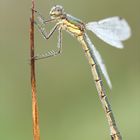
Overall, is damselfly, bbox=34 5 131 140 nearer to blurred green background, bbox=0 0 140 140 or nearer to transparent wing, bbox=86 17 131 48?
transparent wing, bbox=86 17 131 48

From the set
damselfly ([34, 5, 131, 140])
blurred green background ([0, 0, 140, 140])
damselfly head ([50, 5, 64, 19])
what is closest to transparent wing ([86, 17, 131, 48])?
damselfly ([34, 5, 131, 140])

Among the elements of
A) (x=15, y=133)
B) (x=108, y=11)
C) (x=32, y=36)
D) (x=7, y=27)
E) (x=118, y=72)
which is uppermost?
(x=108, y=11)

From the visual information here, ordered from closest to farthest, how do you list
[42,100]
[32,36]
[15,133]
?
[32,36], [15,133], [42,100]

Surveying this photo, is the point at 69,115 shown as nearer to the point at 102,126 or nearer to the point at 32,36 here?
the point at 102,126

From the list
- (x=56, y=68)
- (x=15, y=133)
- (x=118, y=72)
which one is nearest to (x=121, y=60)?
(x=118, y=72)

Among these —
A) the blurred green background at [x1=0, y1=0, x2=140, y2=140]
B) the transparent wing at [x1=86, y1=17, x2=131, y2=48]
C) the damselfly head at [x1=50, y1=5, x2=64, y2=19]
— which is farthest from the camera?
the blurred green background at [x1=0, y1=0, x2=140, y2=140]

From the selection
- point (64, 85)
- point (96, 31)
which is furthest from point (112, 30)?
point (64, 85)

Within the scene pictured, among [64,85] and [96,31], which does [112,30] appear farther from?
[64,85]
